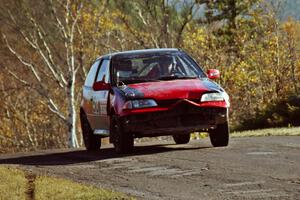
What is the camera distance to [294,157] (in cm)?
1059

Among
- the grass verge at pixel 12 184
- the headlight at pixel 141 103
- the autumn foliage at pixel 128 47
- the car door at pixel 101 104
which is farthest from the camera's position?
the autumn foliage at pixel 128 47

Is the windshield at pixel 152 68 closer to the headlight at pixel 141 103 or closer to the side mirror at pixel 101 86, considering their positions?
the side mirror at pixel 101 86

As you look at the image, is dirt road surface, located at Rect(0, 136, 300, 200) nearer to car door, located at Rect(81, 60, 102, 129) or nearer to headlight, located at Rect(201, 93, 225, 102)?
headlight, located at Rect(201, 93, 225, 102)

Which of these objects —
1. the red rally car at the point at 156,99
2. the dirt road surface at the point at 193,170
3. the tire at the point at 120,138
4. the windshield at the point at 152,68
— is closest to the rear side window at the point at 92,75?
the red rally car at the point at 156,99

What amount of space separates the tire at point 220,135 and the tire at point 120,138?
137 centimetres

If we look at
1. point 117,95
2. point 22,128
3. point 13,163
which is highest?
point 117,95

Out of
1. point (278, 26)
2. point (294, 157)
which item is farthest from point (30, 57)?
point (294, 157)

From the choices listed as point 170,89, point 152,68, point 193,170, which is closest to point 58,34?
point 152,68

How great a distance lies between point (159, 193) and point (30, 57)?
1277 inches

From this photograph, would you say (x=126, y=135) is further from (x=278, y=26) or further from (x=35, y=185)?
(x=278, y=26)

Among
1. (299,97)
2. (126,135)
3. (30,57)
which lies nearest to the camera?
(126,135)

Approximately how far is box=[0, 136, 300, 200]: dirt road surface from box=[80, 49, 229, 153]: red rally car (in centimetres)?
37

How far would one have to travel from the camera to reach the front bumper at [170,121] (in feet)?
39.4

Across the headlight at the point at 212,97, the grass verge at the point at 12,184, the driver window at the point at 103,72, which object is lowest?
the grass verge at the point at 12,184
